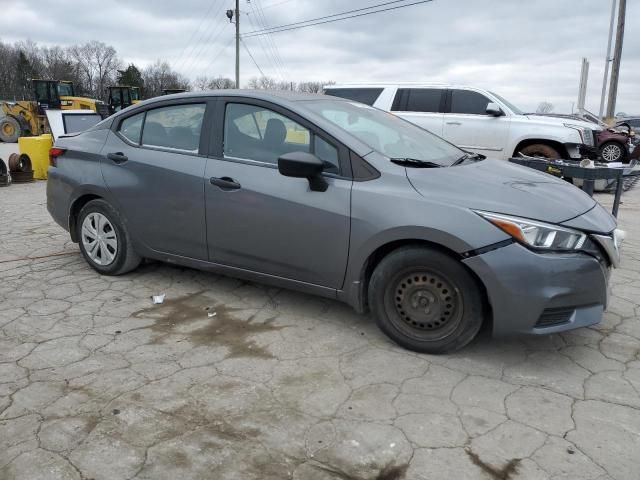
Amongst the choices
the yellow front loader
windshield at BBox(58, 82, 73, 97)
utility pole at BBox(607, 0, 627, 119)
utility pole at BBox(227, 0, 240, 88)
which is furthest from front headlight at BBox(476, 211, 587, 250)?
utility pole at BBox(227, 0, 240, 88)

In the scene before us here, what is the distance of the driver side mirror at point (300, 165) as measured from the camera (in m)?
3.24

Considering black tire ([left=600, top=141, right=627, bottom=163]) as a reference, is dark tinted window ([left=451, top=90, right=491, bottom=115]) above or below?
above

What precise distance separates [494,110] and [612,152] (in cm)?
556

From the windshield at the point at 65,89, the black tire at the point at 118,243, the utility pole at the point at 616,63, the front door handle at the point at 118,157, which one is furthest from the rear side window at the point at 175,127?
the utility pole at the point at 616,63

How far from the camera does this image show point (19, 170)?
1084cm

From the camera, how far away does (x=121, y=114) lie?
4.52 meters

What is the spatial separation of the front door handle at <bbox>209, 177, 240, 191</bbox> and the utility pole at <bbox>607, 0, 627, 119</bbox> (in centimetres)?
2363

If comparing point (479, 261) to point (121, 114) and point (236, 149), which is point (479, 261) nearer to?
point (236, 149)

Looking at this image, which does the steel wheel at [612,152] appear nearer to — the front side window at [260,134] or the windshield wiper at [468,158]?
the windshield wiper at [468,158]

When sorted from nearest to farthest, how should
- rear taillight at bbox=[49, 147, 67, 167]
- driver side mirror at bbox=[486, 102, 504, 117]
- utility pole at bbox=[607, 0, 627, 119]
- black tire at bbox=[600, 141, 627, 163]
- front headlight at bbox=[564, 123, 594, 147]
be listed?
rear taillight at bbox=[49, 147, 67, 167], front headlight at bbox=[564, 123, 594, 147], driver side mirror at bbox=[486, 102, 504, 117], black tire at bbox=[600, 141, 627, 163], utility pole at bbox=[607, 0, 627, 119]

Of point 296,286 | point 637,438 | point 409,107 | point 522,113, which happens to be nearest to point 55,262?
point 296,286

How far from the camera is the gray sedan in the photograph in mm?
2920

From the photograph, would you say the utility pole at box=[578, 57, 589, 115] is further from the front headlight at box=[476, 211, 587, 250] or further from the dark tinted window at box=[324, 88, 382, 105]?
the front headlight at box=[476, 211, 587, 250]

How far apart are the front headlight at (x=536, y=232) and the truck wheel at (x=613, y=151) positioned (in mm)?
11612
